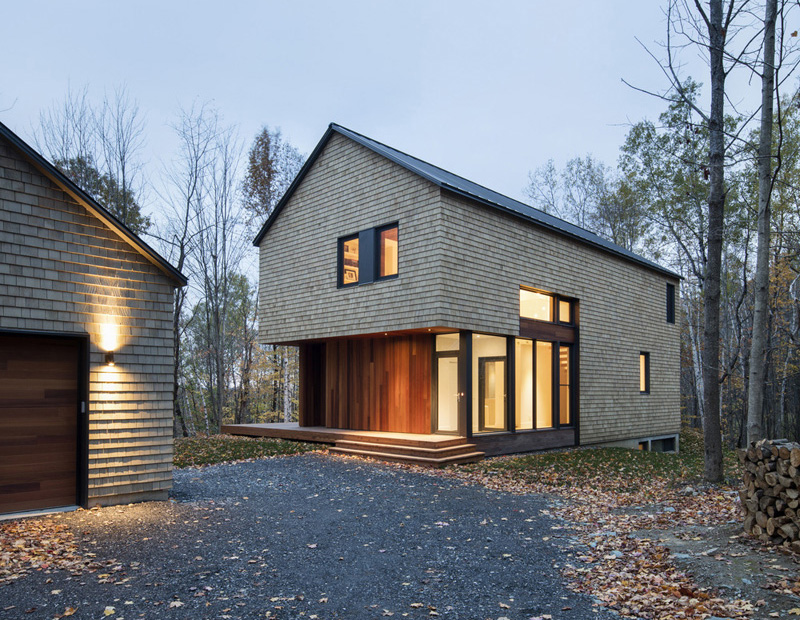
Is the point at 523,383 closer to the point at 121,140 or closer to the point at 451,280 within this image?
the point at 451,280

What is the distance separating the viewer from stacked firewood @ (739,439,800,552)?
4.58 metres

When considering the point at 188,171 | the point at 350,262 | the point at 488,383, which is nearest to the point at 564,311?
the point at 488,383

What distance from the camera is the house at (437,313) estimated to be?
1149 centimetres

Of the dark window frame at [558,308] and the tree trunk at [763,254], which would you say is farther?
the dark window frame at [558,308]

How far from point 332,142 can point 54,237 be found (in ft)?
27.6

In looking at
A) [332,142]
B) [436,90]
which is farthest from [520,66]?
[332,142]

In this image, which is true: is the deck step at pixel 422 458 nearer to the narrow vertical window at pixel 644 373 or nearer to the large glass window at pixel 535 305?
the large glass window at pixel 535 305

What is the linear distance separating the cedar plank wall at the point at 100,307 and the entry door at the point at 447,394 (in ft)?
19.9

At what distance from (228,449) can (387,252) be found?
552 cm

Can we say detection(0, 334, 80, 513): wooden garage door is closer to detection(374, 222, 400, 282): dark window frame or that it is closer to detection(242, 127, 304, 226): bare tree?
detection(374, 222, 400, 282): dark window frame

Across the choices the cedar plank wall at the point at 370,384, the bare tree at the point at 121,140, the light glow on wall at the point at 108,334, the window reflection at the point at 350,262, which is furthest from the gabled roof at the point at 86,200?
the bare tree at the point at 121,140

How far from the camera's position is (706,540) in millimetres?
5137

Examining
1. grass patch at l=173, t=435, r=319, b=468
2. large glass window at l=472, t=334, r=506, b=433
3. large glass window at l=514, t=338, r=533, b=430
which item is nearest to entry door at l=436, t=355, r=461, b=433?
large glass window at l=472, t=334, r=506, b=433

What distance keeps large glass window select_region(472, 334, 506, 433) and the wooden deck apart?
36.7 inches
